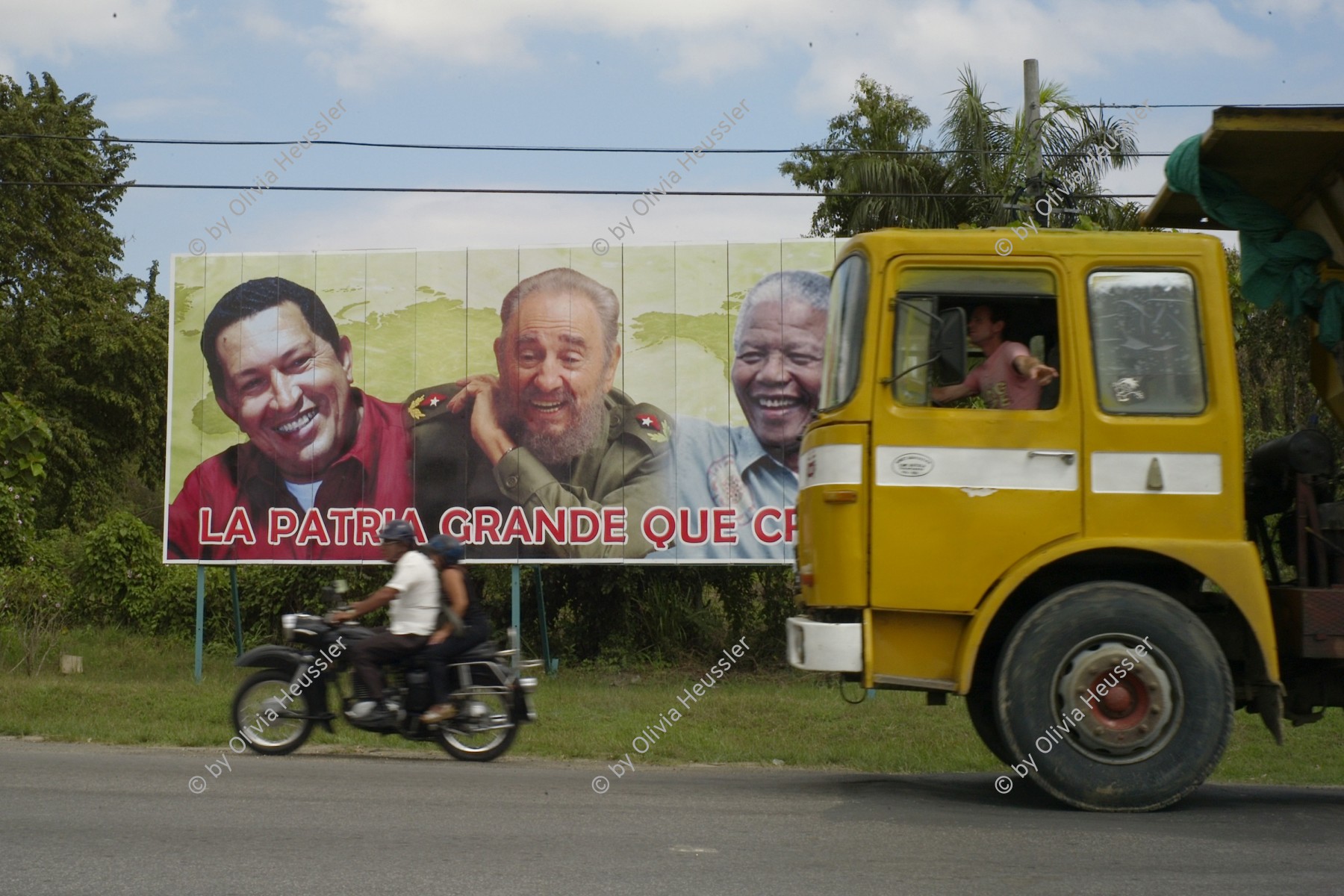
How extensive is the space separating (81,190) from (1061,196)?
81.4 ft

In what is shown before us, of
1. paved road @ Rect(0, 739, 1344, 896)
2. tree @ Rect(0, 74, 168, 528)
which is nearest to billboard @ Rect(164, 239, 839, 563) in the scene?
paved road @ Rect(0, 739, 1344, 896)

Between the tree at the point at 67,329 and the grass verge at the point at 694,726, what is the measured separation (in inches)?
699

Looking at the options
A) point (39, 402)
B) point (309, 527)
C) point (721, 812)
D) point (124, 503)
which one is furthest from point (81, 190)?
point (721, 812)

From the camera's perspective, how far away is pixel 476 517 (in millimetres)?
15023

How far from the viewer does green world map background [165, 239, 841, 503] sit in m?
14.9

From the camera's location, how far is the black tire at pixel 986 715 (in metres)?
7.84

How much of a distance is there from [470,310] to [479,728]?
6.75m

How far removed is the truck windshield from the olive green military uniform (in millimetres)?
7458

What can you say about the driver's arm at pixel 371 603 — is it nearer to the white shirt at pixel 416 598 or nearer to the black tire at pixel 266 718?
the white shirt at pixel 416 598

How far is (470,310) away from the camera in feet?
49.7

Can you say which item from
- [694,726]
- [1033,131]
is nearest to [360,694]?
[694,726]

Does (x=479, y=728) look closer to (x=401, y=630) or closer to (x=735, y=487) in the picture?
(x=401, y=630)

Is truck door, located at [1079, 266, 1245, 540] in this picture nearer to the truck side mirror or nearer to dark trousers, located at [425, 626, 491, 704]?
the truck side mirror

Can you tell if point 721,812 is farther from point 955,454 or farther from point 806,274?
point 806,274
